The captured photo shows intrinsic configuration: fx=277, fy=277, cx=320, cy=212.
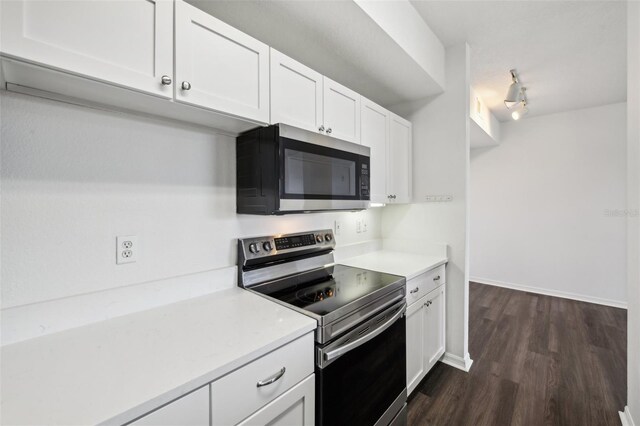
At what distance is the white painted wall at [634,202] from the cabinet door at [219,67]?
1.89 meters

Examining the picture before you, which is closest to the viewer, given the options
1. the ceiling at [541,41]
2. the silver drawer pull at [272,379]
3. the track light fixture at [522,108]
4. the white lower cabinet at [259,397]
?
the white lower cabinet at [259,397]

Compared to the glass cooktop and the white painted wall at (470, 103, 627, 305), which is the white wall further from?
the white painted wall at (470, 103, 627, 305)

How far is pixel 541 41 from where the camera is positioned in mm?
2223

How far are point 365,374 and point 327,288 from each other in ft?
1.44

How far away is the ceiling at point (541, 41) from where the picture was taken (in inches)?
73.2

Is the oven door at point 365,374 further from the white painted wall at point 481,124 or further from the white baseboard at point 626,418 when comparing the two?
the white painted wall at point 481,124

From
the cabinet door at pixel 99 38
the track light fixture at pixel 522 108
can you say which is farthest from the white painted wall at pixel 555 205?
the cabinet door at pixel 99 38

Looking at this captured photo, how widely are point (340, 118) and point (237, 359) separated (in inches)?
56.1

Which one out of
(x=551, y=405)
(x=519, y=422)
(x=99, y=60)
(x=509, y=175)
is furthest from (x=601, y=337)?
(x=99, y=60)

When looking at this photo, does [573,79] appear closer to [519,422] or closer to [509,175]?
[509,175]

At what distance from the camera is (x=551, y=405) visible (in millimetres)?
1825

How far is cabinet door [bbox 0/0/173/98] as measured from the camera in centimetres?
73

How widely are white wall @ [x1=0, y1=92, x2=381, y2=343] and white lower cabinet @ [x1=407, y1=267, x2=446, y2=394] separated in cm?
121

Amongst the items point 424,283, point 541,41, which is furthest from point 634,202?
point 541,41
